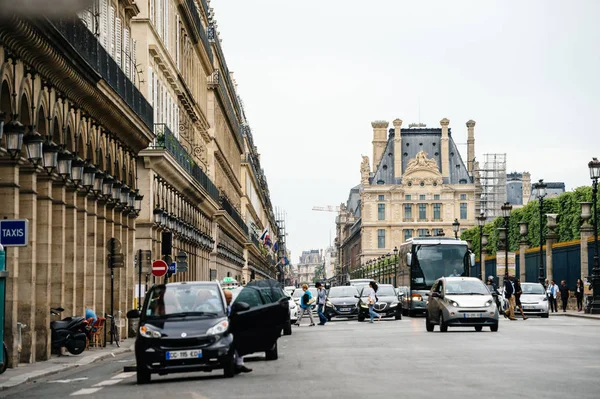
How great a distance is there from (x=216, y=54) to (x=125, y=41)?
50.3 meters

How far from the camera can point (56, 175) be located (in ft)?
104

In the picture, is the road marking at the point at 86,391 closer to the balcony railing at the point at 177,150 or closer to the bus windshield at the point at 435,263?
the balcony railing at the point at 177,150

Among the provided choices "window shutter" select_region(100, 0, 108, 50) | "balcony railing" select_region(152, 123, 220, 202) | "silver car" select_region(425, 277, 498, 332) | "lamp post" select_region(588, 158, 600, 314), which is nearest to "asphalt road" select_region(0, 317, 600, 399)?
"silver car" select_region(425, 277, 498, 332)

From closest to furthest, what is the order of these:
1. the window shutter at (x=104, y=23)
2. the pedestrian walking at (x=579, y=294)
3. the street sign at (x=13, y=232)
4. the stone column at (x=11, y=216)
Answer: the street sign at (x=13, y=232)
the stone column at (x=11, y=216)
the window shutter at (x=104, y=23)
the pedestrian walking at (x=579, y=294)

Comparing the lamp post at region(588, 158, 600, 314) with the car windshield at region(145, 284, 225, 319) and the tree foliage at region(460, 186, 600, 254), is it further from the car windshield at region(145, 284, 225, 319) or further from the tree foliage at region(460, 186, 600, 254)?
the car windshield at region(145, 284, 225, 319)

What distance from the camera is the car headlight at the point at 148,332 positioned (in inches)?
803

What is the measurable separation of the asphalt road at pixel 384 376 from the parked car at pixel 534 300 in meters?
27.2

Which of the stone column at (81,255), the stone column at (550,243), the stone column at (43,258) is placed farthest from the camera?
the stone column at (550,243)

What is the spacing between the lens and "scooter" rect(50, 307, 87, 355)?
3031 cm

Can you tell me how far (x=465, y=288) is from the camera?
40.5 m

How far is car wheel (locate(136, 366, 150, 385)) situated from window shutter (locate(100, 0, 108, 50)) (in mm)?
21183

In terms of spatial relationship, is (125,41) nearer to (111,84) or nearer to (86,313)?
(111,84)

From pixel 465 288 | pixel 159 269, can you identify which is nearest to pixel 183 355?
pixel 465 288

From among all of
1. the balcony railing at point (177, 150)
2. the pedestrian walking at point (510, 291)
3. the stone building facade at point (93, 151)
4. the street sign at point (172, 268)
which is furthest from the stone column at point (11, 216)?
the pedestrian walking at point (510, 291)
